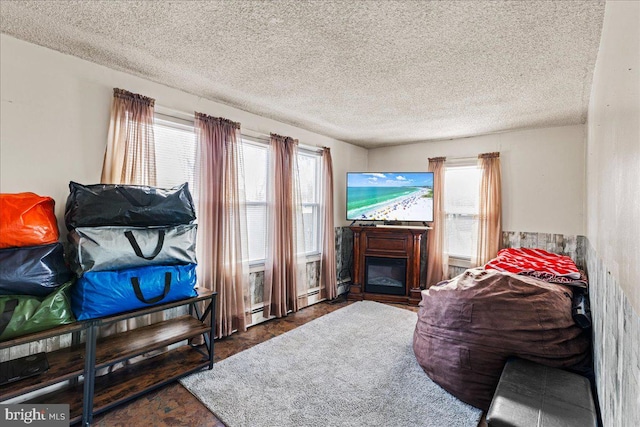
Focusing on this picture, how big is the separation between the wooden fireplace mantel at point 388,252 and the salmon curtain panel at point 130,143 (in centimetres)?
285

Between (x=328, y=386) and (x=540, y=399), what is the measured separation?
1.31 metres

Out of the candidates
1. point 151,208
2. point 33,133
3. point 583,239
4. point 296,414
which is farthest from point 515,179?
point 33,133

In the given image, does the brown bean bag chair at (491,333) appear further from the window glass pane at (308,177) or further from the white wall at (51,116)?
the white wall at (51,116)

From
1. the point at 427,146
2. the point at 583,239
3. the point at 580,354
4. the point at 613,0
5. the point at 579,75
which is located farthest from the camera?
the point at 427,146

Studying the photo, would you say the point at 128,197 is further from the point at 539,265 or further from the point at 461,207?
the point at 461,207

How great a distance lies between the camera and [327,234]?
4336 millimetres

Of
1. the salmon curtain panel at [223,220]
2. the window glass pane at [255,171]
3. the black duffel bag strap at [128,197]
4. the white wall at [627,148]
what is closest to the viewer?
the white wall at [627,148]

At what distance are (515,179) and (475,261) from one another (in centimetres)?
120

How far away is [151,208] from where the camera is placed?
7.14 ft

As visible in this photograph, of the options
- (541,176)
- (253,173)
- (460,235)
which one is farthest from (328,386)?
(541,176)

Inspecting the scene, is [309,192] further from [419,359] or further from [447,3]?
[447,3]

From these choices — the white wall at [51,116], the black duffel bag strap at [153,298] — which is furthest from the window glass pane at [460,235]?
the white wall at [51,116]

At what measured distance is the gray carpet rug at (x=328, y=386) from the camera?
1887 mm

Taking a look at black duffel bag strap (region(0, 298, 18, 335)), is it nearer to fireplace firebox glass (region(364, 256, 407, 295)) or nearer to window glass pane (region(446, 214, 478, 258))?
fireplace firebox glass (region(364, 256, 407, 295))
